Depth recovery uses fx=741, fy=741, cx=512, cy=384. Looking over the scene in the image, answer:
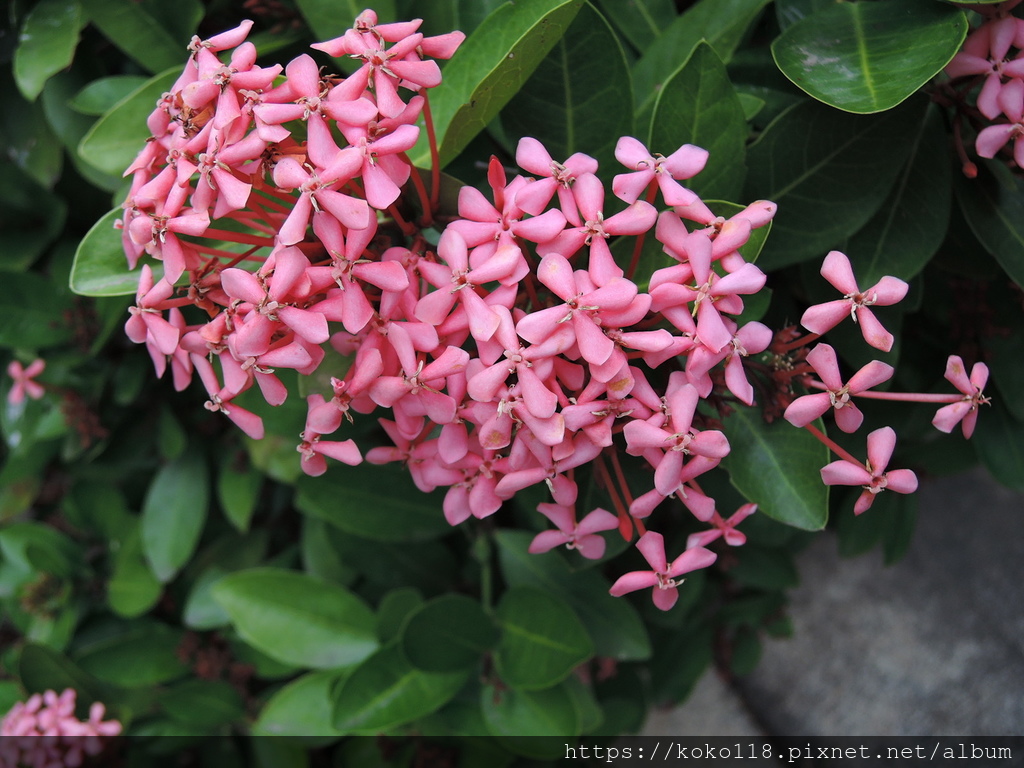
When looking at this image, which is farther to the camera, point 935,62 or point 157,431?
Result: point 157,431

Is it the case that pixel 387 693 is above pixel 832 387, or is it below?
below

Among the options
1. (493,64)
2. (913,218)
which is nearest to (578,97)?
(493,64)

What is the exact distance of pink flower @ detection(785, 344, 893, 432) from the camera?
2.11 feet

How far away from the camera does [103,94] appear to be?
115 cm

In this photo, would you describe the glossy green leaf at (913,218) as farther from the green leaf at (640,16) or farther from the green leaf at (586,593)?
the green leaf at (586,593)

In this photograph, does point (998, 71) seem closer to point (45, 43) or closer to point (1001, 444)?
point (1001, 444)

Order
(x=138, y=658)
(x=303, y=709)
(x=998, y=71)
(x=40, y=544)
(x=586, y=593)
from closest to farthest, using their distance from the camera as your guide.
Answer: (x=998, y=71)
(x=586, y=593)
(x=303, y=709)
(x=138, y=658)
(x=40, y=544)

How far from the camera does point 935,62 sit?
71 centimetres

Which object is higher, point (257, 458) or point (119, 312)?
point (119, 312)

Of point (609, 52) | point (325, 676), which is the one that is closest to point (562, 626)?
point (325, 676)

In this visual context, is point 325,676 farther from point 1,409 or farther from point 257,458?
point 1,409

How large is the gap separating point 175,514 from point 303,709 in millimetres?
452

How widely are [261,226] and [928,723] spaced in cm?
184

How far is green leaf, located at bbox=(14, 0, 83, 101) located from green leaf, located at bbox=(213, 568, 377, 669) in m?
0.84
